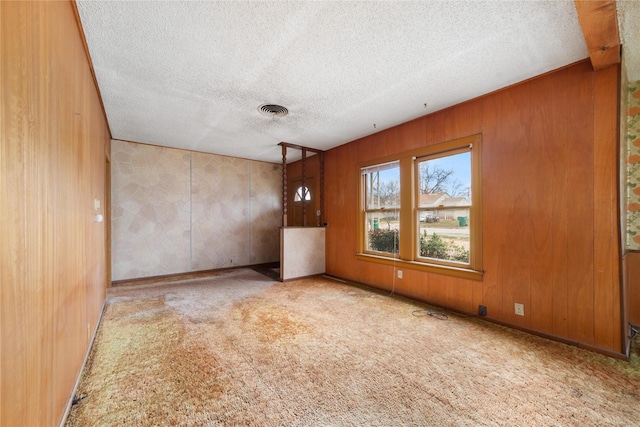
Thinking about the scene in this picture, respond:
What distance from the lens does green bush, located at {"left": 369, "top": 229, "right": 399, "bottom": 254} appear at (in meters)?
4.23

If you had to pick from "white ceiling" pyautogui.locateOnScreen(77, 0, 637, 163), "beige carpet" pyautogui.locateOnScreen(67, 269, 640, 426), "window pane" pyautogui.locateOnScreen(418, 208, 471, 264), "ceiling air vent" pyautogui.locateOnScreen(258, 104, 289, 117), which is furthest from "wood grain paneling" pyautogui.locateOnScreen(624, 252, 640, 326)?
"ceiling air vent" pyautogui.locateOnScreen(258, 104, 289, 117)

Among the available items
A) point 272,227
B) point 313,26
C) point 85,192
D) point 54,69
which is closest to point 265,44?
point 313,26

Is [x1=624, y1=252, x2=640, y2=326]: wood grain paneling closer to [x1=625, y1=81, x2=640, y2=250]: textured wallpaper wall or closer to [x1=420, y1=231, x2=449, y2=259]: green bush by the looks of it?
[x1=625, y1=81, x2=640, y2=250]: textured wallpaper wall

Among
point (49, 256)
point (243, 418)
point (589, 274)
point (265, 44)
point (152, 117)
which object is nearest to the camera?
point (49, 256)

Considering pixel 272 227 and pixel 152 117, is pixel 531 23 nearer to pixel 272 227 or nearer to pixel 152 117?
pixel 152 117

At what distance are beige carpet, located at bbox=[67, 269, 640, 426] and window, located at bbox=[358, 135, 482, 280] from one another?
0.85 metres

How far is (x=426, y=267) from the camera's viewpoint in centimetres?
363

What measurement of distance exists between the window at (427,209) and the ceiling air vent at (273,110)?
1.74 meters

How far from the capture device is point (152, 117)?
3.73 meters

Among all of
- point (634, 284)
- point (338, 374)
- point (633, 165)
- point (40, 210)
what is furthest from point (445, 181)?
point (40, 210)

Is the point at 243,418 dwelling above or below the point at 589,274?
below

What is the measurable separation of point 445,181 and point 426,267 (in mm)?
1173

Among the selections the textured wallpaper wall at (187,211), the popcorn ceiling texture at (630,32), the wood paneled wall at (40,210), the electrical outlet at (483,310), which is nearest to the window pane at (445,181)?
the electrical outlet at (483,310)

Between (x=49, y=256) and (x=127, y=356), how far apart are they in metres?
1.41
